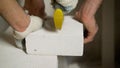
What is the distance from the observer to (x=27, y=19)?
60 cm

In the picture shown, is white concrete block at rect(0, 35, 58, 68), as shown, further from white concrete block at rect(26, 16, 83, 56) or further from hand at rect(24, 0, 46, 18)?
hand at rect(24, 0, 46, 18)

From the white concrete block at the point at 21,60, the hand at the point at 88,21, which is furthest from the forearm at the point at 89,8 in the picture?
the white concrete block at the point at 21,60

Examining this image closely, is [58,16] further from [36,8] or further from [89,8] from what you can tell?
[36,8]

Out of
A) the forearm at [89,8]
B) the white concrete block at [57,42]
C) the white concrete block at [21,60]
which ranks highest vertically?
the forearm at [89,8]

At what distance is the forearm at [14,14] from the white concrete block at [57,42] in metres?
0.04

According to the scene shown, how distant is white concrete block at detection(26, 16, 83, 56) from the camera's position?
600mm

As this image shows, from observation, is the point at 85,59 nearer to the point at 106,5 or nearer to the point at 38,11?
the point at 106,5

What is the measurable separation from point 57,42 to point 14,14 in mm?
133

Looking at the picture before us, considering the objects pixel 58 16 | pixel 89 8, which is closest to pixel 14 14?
pixel 58 16

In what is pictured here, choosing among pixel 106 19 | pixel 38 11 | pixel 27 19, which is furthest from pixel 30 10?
pixel 106 19

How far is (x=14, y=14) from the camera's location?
0.58 meters

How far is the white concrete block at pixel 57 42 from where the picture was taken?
0.60 meters

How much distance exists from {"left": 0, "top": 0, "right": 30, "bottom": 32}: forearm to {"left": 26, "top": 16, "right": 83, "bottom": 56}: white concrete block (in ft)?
0.13

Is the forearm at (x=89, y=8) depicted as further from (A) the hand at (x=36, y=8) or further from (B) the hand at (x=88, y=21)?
(A) the hand at (x=36, y=8)
